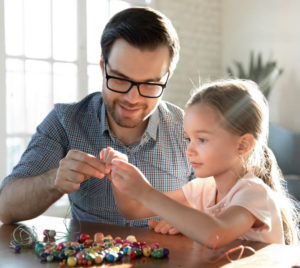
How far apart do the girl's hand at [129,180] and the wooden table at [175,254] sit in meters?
0.17

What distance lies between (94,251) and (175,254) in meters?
0.21

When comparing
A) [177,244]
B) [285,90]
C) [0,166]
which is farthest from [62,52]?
[177,244]

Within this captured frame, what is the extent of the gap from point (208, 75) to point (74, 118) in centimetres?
438

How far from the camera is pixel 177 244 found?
1.52 meters

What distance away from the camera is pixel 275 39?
6.18 m

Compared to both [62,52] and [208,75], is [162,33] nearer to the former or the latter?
[62,52]

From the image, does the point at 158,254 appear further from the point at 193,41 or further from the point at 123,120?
the point at 193,41

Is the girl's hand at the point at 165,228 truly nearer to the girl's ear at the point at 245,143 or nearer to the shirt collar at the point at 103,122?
the girl's ear at the point at 245,143

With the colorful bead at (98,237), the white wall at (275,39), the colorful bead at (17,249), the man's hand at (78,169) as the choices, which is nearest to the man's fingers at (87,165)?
the man's hand at (78,169)

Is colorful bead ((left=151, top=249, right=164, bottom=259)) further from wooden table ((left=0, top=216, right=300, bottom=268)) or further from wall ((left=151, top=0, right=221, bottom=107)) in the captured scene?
wall ((left=151, top=0, right=221, bottom=107))

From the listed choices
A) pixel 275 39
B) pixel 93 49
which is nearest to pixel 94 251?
pixel 93 49

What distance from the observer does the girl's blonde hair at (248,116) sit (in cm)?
163

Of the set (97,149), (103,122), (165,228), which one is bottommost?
(165,228)

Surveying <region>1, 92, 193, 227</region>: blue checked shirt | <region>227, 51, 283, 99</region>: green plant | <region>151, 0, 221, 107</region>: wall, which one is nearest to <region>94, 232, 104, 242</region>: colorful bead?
<region>1, 92, 193, 227</region>: blue checked shirt
